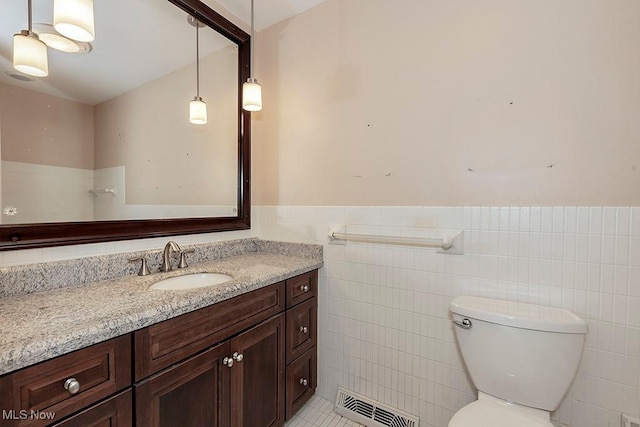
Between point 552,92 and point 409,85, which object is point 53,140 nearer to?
point 409,85

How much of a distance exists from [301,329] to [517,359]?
975mm

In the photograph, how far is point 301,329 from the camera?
1.54 meters

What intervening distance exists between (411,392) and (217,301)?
3.63 feet

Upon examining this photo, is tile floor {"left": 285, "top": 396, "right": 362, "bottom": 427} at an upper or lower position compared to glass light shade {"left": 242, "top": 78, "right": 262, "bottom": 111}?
lower

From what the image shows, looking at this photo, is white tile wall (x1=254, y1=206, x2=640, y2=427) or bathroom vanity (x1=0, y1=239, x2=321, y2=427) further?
white tile wall (x1=254, y1=206, x2=640, y2=427)

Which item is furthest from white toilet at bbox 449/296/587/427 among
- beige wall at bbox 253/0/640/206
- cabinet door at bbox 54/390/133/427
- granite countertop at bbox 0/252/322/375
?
cabinet door at bbox 54/390/133/427

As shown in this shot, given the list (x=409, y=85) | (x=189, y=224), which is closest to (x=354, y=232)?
(x=409, y=85)

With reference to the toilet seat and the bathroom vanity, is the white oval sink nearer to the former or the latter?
the bathroom vanity

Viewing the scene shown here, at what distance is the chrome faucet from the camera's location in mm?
1355

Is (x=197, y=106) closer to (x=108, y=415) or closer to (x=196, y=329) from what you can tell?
(x=196, y=329)

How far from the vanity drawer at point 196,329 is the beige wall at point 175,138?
28.0 inches

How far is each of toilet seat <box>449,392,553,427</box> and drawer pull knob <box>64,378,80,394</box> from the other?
112cm

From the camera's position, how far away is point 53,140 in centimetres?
108

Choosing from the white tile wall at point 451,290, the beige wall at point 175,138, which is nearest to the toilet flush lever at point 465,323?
the white tile wall at point 451,290
